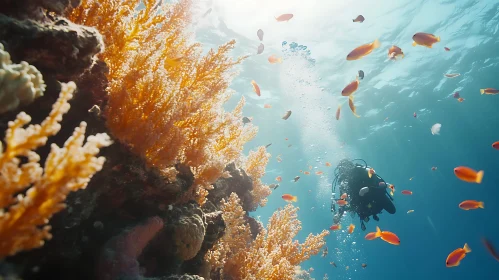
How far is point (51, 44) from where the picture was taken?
2055mm

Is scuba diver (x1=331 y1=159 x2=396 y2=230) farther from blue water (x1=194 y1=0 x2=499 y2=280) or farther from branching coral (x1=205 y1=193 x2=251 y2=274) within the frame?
branching coral (x1=205 y1=193 x2=251 y2=274)

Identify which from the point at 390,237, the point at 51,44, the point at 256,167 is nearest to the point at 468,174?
the point at 390,237

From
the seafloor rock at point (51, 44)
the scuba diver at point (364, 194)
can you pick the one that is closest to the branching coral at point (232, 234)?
the seafloor rock at point (51, 44)

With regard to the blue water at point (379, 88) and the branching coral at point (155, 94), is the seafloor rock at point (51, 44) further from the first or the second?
the blue water at point (379, 88)

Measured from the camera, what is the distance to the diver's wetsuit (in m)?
9.87

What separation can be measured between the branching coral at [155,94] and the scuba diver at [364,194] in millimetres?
7295

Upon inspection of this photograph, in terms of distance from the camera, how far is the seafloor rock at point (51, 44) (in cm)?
194

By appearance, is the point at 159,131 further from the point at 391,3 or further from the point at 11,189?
the point at 391,3

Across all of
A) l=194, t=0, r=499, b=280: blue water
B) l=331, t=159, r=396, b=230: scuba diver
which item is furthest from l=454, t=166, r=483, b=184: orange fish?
l=331, t=159, r=396, b=230: scuba diver

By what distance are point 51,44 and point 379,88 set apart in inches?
1128

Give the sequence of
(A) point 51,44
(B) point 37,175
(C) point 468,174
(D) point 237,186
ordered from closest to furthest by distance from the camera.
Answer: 1. (B) point 37,175
2. (A) point 51,44
3. (C) point 468,174
4. (D) point 237,186

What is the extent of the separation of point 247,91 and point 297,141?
13678mm

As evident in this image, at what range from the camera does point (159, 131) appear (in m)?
2.75

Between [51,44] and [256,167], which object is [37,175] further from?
[256,167]
